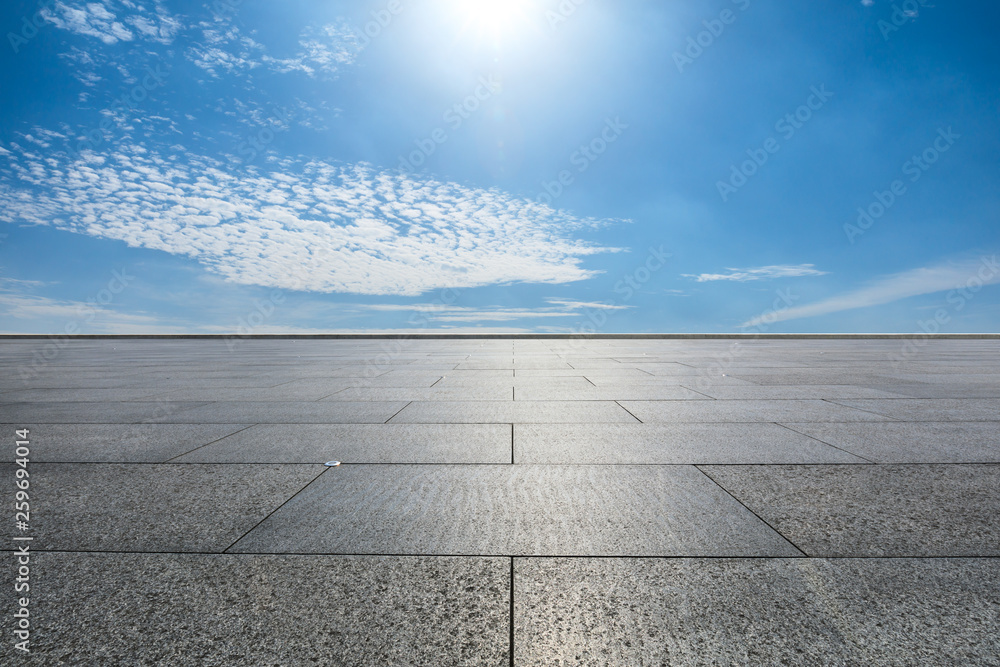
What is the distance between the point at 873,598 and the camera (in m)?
2.40

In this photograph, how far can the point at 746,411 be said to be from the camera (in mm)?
7113

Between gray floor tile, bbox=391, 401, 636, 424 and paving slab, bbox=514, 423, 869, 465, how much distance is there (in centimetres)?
38

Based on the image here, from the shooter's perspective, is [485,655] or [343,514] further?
[343,514]

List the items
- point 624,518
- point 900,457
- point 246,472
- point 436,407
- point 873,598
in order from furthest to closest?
point 436,407 < point 900,457 < point 246,472 < point 624,518 < point 873,598

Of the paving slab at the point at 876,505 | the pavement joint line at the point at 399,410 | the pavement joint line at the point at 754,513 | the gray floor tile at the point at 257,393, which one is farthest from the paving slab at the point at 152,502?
the gray floor tile at the point at 257,393

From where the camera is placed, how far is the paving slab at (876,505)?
9.72ft

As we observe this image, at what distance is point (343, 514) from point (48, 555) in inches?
64.2

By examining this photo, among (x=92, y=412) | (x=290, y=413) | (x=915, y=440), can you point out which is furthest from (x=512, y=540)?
(x=92, y=412)

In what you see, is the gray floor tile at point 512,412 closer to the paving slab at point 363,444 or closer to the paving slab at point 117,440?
the paving slab at point 363,444

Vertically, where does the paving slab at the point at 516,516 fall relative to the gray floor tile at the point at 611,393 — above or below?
below

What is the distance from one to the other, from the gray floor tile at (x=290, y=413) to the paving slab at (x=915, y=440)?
5418 mm

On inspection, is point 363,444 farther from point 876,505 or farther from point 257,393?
point 257,393

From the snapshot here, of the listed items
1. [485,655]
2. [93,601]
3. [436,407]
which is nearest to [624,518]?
[485,655]

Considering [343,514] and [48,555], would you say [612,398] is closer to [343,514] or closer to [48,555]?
[343,514]
